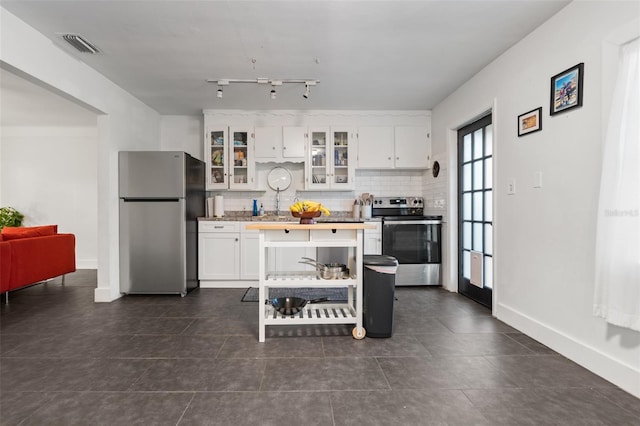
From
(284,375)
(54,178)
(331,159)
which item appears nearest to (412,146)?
(331,159)

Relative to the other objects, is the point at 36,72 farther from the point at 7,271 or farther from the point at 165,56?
the point at 7,271

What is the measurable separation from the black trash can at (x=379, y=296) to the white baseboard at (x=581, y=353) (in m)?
1.15

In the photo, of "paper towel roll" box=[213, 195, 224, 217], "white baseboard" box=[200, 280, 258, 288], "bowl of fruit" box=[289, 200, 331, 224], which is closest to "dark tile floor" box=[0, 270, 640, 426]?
"bowl of fruit" box=[289, 200, 331, 224]

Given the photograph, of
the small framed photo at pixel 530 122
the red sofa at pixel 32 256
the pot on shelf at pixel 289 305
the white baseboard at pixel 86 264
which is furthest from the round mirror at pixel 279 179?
the white baseboard at pixel 86 264

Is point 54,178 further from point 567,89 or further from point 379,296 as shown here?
point 567,89

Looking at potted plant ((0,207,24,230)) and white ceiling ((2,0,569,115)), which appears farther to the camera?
potted plant ((0,207,24,230))

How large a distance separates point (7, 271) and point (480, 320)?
5.02 metres

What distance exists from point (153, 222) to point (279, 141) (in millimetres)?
2017

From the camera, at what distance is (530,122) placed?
2676 millimetres

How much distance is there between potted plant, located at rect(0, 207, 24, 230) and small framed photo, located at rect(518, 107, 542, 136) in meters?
7.70

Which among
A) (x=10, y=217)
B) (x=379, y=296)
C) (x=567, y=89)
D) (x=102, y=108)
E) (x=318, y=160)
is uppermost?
(x=102, y=108)

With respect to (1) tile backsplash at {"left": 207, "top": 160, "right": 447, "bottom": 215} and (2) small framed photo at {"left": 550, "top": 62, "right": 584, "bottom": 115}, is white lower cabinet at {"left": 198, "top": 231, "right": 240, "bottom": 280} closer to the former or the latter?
(1) tile backsplash at {"left": 207, "top": 160, "right": 447, "bottom": 215}

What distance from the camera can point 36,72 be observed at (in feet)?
8.93

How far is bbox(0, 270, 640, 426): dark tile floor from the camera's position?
5.40 ft
